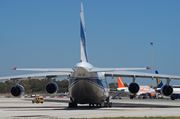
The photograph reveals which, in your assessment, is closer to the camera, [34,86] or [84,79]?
[84,79]

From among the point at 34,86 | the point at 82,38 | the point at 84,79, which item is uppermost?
the point at 82,38

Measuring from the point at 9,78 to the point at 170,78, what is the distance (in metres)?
14.9

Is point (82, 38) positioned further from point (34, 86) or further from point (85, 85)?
point (34, 86)

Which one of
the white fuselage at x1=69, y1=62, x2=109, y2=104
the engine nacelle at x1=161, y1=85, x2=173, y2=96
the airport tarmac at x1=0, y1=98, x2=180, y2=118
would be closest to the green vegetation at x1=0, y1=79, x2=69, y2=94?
the airport tarmac at x1=0, y1=98, x2=180, y2=118

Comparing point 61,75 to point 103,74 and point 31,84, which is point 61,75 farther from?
point 31,84

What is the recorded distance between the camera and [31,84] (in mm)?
85812

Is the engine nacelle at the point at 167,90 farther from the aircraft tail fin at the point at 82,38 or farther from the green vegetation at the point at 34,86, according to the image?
the green vegetation at the point at 34,86

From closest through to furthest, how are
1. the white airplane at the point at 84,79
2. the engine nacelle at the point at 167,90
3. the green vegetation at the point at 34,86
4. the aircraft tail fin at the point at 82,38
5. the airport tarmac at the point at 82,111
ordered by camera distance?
1. the airport tarmac at the point at 82,111
2. the white airplane at the point at 84,79
3. the aircraft tail fin at the point at 82,38
4. the engine nacelle at the point at 167,90
5. the green vegetation at the point at 34,86

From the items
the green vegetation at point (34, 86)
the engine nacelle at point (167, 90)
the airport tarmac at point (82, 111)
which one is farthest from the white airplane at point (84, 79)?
the green vegetation at point (34, 86)

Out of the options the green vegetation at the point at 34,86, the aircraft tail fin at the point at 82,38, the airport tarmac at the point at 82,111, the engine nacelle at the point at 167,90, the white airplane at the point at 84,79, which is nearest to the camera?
the airport tarmac at the point at 82,111

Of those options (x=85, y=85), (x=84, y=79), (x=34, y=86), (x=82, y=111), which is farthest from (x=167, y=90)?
(x=34, y=86)

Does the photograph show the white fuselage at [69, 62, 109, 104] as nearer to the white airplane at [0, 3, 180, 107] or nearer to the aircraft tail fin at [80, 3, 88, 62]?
the white airplane at [0, 3, 180, 107]

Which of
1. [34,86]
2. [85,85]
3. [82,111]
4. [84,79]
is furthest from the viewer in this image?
[34,86]

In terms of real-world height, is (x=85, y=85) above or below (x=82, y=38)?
below
